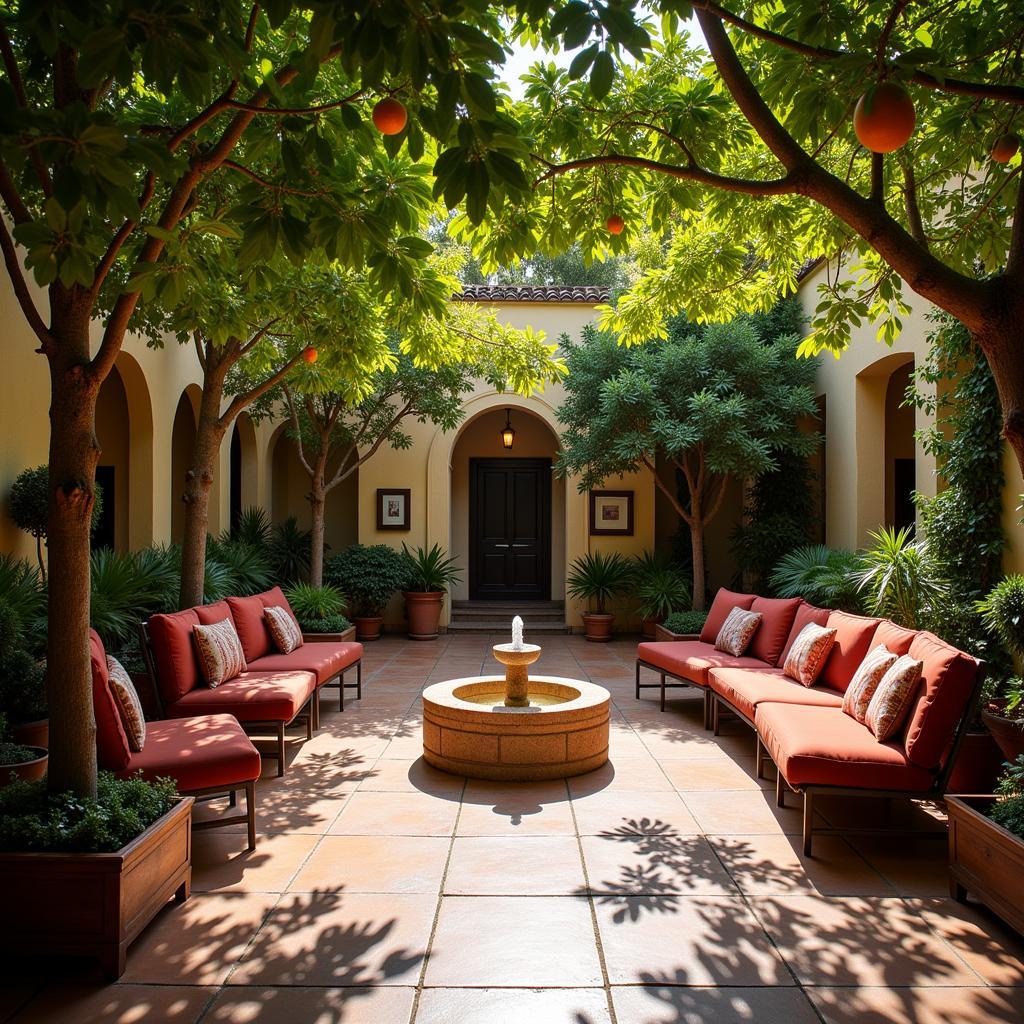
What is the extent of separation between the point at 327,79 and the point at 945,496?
5352 mm

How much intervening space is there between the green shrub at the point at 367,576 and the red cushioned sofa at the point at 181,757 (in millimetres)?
6903

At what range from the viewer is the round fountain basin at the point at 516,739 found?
506cm

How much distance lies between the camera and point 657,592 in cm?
1087

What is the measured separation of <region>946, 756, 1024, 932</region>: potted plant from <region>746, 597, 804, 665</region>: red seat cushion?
111 inches

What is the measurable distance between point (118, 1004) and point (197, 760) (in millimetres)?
1287

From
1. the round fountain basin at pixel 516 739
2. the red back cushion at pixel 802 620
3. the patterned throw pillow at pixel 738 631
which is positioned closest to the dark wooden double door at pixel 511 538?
the patterned throw pillow at pixel 738 631

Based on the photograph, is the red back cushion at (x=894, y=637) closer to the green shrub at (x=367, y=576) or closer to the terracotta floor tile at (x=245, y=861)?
the terracotta floor tile at (x=245, y=861)

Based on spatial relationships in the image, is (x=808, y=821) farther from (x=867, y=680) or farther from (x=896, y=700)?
(x=867, y=680)

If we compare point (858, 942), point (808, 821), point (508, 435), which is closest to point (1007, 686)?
point (808, 821)

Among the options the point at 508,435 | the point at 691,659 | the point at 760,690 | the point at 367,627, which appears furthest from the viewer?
the point at 508,435

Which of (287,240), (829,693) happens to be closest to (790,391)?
(829,693)

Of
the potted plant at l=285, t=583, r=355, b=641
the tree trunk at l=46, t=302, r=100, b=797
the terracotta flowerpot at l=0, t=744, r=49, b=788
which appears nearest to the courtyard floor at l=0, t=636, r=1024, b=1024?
the tree trunk at l=46, t=302, r=100, b=797

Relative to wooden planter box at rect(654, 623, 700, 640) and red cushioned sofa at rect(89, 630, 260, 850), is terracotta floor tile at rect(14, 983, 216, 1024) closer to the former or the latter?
red cushioned sofa at rect(89, 630, 260, 850)

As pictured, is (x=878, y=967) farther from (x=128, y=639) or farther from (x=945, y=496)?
(x=128, y=639)
